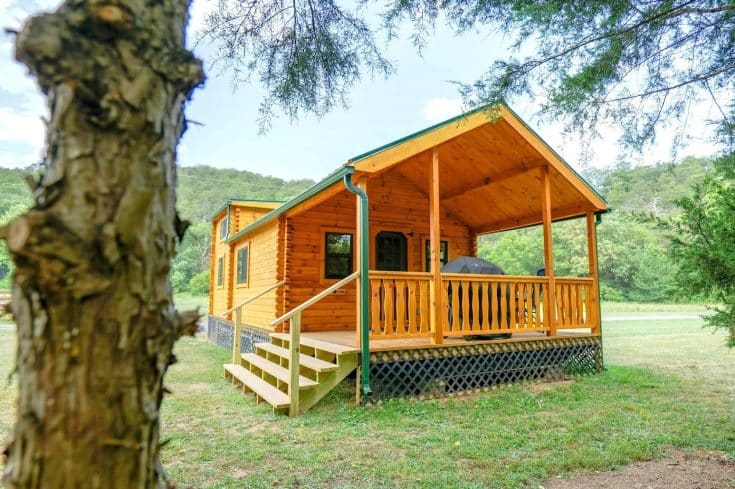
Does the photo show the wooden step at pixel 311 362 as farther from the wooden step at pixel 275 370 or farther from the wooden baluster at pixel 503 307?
the wooden baluster at pixel 503 307

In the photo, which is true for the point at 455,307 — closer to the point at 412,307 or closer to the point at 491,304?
the point at 412,307

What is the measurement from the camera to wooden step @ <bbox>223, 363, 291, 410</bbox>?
4.97 metres

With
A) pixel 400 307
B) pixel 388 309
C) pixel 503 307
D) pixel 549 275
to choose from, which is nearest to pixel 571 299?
pixel 549 275

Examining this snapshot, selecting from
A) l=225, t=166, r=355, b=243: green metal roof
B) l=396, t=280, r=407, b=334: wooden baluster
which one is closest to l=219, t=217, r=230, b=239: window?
l=225, t=166, r=355, b=243: green metal roof

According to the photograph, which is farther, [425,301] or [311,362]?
[425,301]

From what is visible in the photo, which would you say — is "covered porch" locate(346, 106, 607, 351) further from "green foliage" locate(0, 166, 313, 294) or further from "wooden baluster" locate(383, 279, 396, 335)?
"green foliage" locate(0, 166, 313, 294)

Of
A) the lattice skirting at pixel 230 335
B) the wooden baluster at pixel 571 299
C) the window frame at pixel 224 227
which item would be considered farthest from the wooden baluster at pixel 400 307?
the window frame at pixel 224 227

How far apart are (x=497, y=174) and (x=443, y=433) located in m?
5.10

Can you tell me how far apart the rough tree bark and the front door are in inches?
308

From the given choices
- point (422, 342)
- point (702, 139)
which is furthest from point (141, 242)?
point (422, 342)

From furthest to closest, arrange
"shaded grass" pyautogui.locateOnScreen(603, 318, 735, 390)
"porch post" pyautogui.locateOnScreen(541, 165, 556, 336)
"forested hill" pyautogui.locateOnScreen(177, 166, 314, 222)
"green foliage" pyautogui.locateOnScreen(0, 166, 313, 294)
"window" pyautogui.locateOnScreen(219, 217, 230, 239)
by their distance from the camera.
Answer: "forested hill" pyautogui.locateOnScreen(177, 166, 314, 222) < "green foliage" pyautogui.locateOnScreen(0, 166, 313, 294) < "window" pyautogui.locateOnScreen(219, 217, 230, 239) < "shaded grass" pyautogui.locateOnScreen(603, 318, 735, 390) < "porch post" pyautogui.locateOnScreen(541, 165, 556, 336)

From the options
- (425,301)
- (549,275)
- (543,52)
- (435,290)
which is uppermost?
(543,52)

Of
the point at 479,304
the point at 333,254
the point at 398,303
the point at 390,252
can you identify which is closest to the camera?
the point at 398,303

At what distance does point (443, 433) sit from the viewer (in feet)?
14.2
